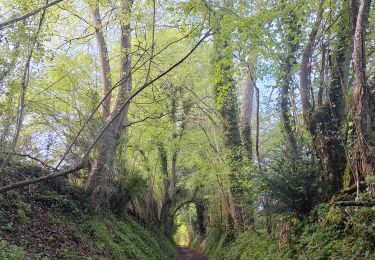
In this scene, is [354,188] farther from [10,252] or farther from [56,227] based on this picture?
[56,227]

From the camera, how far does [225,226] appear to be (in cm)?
1664

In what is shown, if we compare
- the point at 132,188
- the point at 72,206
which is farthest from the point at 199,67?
the point at 72,206

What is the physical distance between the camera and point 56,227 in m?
8.61

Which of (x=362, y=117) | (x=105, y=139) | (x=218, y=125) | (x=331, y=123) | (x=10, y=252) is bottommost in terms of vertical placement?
(x=10, y=252)

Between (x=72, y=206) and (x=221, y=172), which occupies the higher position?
(x=221, y=172)

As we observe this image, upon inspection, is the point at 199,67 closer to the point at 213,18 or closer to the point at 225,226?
the point at 225,226

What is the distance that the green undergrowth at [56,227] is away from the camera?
7078mm

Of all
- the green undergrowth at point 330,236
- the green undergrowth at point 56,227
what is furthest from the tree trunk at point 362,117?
the green undergrowth at point 56,227

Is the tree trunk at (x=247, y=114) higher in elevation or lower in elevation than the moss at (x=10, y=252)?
higher

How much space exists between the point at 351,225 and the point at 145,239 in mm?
10748

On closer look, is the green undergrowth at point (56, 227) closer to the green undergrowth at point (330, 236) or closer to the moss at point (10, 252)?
the moss at point (10, 252)

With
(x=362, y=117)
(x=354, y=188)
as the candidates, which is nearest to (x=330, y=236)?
(x=354, y=188)

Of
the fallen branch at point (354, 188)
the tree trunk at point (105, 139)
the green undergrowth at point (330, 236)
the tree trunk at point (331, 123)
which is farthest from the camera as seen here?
the tree trunk at point (105, 139)

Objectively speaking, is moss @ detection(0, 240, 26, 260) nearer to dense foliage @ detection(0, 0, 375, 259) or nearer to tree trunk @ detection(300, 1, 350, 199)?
dense foliage @ detection(0, 0, 375, 259)
